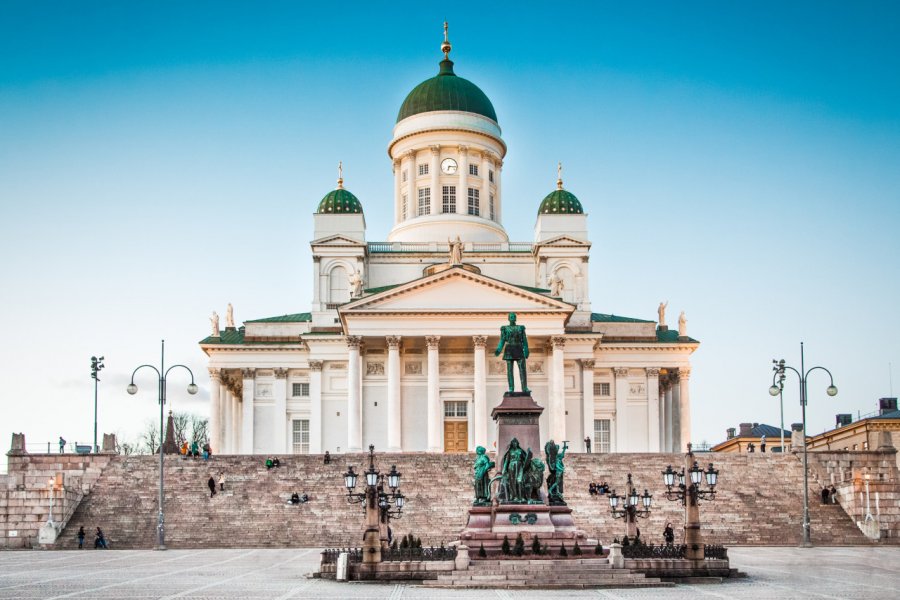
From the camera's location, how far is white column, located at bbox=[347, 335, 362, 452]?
2633 inches

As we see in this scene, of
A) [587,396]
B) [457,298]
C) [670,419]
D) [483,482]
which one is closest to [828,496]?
[587,396]

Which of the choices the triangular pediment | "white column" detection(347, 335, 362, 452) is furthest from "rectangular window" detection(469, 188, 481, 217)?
"white column" detection(347, 335, 362, 452)

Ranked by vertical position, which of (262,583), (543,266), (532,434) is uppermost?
(543,266)

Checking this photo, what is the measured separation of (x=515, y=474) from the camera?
102 ft

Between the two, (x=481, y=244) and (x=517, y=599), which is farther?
(x=481, y=244)

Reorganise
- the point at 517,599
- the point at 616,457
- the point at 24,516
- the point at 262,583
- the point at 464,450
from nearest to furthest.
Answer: the point at 517,599
the point at 262,583
the point at 24,516
the point at 616,457
the point at 464,450

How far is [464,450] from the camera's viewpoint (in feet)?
228

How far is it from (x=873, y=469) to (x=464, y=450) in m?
23.3

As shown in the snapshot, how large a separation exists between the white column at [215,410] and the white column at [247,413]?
1.48 m

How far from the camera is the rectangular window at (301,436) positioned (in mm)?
72688

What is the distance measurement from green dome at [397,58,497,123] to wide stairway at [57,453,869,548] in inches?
1247

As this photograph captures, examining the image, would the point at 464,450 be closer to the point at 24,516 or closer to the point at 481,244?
the point at 481,244

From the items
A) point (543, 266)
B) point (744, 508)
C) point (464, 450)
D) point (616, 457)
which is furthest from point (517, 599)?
point (543, 266)

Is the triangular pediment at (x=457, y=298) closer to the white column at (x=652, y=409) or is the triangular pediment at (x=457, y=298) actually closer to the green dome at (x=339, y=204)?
the white column at (x=652, y=409)
